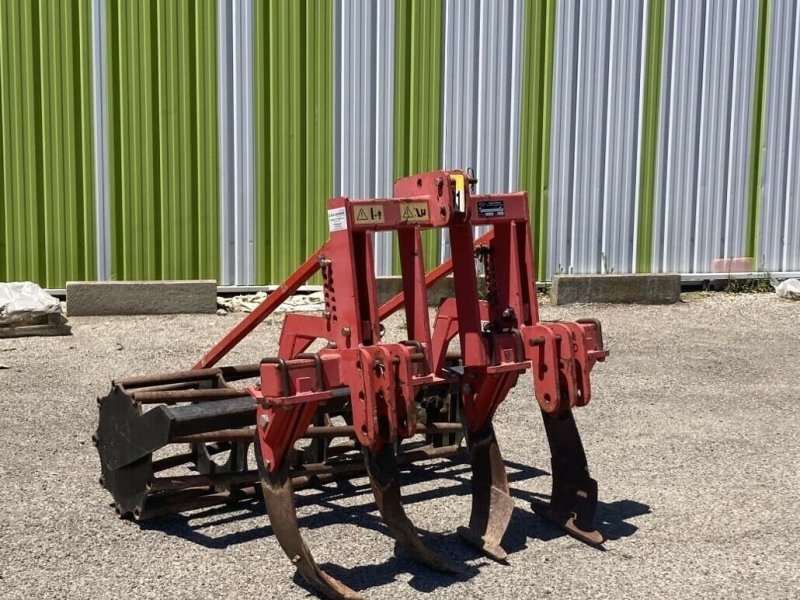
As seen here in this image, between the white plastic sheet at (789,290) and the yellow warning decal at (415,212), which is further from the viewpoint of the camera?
the white plastic sheet at (789,290)

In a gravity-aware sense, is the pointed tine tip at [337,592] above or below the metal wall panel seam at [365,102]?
below

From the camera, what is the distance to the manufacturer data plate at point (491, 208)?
474 centimetres

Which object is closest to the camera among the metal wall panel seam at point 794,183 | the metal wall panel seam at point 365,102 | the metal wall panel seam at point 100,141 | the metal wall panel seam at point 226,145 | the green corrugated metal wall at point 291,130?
the metal wall panel seam at point 100,141

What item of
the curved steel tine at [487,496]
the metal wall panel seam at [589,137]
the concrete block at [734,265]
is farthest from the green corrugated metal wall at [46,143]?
the concrete block at [734,265]

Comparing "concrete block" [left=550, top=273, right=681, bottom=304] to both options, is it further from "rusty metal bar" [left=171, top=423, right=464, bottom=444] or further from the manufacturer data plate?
the manufacturer data plate

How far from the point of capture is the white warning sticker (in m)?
4.35

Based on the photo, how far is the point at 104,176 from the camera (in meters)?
10.5

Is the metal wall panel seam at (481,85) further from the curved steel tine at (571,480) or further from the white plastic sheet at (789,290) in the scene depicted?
the curved steel tine at (571,480)

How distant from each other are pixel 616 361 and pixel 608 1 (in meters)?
4.71

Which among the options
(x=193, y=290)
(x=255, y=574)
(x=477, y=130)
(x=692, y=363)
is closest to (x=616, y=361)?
(x=692, y=363)

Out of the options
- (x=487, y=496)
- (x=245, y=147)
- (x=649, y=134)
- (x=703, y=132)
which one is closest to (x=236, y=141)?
(x=245, y=147)

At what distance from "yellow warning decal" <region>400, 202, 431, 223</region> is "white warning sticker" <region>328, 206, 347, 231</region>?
0.29 metres

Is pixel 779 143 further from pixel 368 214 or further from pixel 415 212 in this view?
pixel 368 214

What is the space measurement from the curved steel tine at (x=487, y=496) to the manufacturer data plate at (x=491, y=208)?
3.23ft
